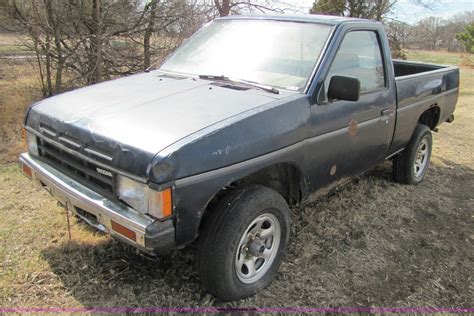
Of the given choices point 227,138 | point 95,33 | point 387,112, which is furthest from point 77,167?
point 95,33

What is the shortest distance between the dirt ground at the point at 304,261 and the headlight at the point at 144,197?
0.82 metres

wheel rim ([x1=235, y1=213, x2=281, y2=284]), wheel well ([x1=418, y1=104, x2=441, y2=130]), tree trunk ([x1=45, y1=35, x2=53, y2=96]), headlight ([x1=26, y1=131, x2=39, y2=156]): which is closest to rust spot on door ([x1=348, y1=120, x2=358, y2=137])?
wheel rim ([x1=235, y1=213, x2=281, y2=284])

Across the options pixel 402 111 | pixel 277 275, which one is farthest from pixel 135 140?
pixel 402 111

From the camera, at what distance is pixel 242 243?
2934 mm

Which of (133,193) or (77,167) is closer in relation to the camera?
(133,193)

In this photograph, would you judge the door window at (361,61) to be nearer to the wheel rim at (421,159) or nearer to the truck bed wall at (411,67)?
the wheel rim at (421,159)

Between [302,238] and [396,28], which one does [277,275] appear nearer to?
[302,238]

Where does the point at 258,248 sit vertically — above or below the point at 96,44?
below

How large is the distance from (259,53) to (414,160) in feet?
8.74

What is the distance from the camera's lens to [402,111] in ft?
14.8

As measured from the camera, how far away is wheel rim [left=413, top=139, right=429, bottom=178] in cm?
543

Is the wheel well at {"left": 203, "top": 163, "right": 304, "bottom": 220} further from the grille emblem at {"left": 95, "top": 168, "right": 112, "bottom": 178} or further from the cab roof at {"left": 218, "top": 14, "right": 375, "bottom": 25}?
the cab roof at {"left": 218, "top": 14, "right": 375, "bottom": 25}

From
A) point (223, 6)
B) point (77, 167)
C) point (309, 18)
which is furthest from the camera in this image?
point (223, 6)

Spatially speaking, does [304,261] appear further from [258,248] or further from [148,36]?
[148,36]
